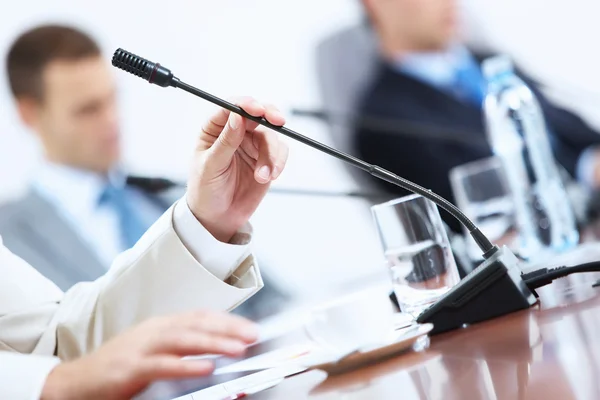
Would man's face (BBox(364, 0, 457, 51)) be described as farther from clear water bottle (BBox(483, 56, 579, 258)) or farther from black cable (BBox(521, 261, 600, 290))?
black cable (BBox(521, 261, 600, 290))

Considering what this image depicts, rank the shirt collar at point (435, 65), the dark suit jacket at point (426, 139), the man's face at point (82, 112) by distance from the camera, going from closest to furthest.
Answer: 1. the man's face at point (82, 112)
2. the dark suit jacket at point (426, 139)
3. the shirt collar at point (435, 65)

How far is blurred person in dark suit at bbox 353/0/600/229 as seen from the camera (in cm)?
271

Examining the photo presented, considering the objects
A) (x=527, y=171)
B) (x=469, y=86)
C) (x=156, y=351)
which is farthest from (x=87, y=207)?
(x=156, y=351)

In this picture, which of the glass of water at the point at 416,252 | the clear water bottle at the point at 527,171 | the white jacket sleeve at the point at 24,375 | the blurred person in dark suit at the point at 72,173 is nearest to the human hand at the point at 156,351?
the white jacket sleeve at the point at 24,375

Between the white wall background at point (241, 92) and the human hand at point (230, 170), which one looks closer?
the human hand at point (230, 170)

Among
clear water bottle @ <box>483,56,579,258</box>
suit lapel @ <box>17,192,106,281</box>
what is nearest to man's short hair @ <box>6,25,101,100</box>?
suit lapel @ <box>17,192,106,281</box>

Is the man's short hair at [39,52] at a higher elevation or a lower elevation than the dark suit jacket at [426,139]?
higher

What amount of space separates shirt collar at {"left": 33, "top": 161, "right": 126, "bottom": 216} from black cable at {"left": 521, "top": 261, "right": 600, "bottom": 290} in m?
1.71

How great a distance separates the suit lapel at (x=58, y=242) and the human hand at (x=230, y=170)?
56.8 inches

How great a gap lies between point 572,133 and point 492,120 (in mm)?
1166

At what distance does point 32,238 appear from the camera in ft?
7.20

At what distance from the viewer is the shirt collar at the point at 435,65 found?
9.61 feet

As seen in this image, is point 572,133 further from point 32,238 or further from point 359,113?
point 32,238

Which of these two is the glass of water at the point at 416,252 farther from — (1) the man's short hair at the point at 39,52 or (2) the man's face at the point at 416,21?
(2) the man's face at the point at 416,21
